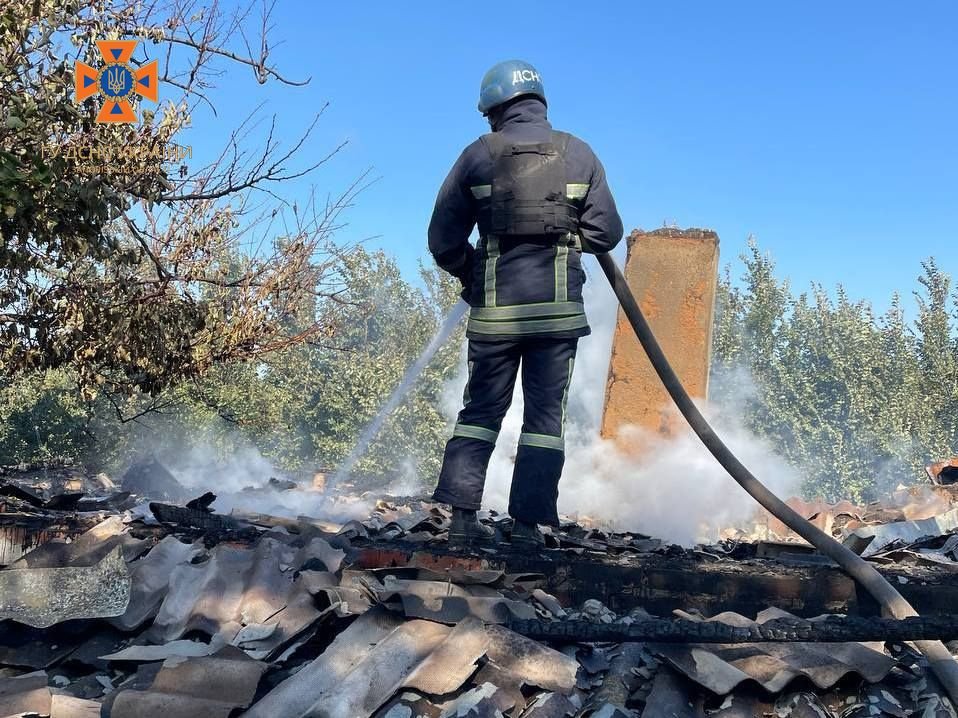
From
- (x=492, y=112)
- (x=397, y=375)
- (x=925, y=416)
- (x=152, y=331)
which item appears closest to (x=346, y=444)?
(x=397, y=375)

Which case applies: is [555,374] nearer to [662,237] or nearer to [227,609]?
[227,609]

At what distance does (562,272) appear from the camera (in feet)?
12.2

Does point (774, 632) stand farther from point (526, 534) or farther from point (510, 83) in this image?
point (510, 83)

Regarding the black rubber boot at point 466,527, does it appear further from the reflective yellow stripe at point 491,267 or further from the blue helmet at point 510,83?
the blue helmet at point 510,83

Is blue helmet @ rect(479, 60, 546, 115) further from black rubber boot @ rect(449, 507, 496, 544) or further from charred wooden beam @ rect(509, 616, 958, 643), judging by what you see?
charred wooden beam @ rect(509, 616, 958, 643)

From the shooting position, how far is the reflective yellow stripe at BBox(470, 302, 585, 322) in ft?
12.0

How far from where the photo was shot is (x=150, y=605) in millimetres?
2760

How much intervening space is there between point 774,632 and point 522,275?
185cm

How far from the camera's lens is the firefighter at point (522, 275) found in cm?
365

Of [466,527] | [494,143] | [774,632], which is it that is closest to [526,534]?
[466,527]

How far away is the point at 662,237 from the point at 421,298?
21851mm

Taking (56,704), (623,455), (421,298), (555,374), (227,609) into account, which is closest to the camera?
(56,704)

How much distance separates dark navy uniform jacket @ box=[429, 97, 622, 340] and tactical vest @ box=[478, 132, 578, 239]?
0.04 meters

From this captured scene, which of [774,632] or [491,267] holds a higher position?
[491,267]
